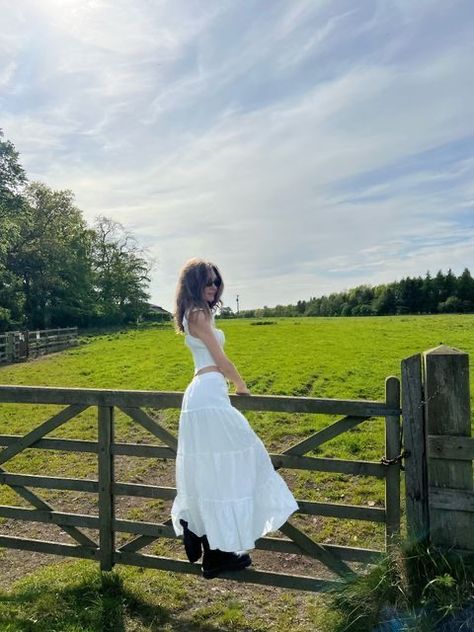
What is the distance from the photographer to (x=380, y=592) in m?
3.59

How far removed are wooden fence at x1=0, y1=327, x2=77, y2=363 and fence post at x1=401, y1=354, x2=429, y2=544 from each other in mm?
27495

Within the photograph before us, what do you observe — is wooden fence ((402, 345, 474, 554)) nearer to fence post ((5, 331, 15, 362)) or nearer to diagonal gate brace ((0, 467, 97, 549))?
diagonal gate brace ((0, 467, 97, 549))

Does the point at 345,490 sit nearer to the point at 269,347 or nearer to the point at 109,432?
the point at 109,432

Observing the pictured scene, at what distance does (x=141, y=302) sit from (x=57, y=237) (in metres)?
19.1

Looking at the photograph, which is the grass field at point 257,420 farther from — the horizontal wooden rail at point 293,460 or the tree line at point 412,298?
the tree line at point 412,298

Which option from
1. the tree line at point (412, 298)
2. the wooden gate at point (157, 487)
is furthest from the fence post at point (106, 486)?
the tree line at point (412, 298)

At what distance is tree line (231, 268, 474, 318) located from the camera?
3268 inches

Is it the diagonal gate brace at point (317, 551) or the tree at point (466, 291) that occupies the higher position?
the tree at point (466, 291)

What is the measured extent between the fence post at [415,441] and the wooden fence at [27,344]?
27495mm

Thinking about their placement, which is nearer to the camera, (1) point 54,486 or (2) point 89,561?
(1) point 54,486

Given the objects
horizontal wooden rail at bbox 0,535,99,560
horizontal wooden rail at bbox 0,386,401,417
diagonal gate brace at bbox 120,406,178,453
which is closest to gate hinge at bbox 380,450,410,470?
horizontal wooden rail at bbox 0,386,401,417

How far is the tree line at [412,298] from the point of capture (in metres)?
83.0

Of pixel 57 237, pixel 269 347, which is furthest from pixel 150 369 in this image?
pixel 57 237

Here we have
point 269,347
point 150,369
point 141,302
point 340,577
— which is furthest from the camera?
point 141,302
